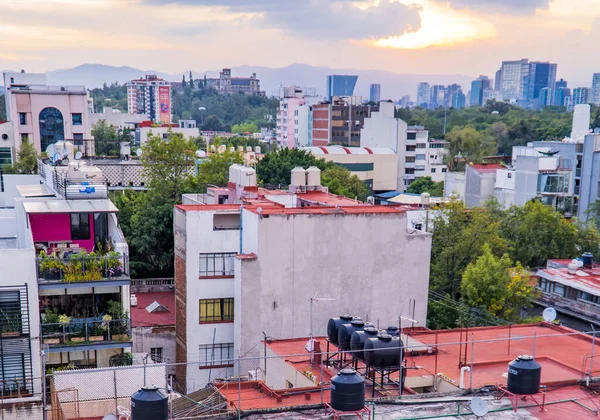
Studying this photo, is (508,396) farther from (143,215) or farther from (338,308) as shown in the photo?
(143,215)

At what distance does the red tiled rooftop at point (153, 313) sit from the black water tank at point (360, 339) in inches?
670

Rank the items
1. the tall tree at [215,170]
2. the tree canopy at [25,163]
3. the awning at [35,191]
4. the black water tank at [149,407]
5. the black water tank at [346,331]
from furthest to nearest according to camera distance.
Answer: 1. the tree canopy at [25,163]
2. the tall tree at [215,170]
3. the awning at [35,191]
4. the black water tank at [346,331]
5. the black water tank at [149,407]

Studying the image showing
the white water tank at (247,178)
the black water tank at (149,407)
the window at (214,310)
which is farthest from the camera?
the white water tank at (247,178)

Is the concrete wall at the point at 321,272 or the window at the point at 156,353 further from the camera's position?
the window at the point at 156,353

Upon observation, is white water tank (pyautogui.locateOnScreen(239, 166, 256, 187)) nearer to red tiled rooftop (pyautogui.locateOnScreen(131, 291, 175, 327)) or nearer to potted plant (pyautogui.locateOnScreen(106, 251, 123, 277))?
red tiled rooftop (pyautogui.locateOnScreen(131, 291, 175, 327))

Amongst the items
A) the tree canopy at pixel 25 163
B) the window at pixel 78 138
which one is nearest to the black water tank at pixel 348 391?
the tree canopy at pixel 25 163

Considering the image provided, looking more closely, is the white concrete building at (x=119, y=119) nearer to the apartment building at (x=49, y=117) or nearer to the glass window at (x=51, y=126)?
the apartment building at (x=49, y=117)

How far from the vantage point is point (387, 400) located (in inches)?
615

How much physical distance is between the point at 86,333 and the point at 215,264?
25.2 feet

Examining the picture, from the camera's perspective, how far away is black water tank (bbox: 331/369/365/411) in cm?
1411

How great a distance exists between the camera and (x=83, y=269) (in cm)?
2270

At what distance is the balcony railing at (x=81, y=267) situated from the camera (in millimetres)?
22156

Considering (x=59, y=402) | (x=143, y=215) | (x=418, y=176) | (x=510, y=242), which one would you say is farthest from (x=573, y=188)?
(x=59, y=402)

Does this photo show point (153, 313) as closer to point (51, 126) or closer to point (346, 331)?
point (346, 331)
